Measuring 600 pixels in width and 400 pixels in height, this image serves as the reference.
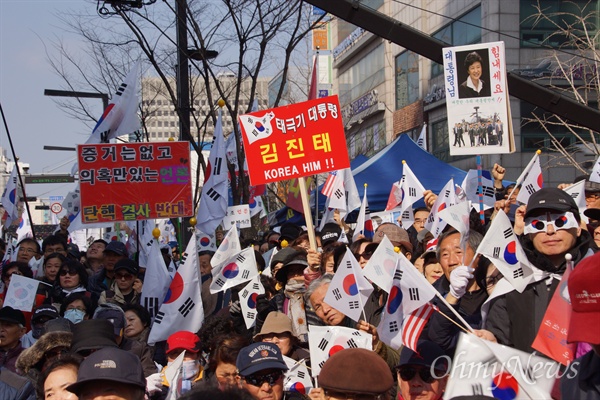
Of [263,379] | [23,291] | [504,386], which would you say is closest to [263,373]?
[263,379]

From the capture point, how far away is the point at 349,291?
5828 millimetres

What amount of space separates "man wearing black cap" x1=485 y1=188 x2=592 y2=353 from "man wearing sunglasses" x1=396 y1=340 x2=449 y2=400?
1.02 ft

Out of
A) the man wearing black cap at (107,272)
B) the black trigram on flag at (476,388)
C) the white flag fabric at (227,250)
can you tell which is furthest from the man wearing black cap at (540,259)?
the man wearing black cap at (107,272)

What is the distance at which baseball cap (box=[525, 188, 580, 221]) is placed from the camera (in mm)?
4680

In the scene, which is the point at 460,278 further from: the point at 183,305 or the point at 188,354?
the point at 183,305

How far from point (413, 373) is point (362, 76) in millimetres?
39130

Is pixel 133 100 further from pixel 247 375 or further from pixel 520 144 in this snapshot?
pixel 520 144

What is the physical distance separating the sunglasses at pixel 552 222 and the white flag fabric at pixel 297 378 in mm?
1687

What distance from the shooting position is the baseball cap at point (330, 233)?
9.39 meters

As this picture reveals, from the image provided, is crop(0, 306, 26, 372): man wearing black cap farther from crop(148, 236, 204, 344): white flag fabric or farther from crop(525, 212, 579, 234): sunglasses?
crop(525, 212, 579, 234): sunglasses

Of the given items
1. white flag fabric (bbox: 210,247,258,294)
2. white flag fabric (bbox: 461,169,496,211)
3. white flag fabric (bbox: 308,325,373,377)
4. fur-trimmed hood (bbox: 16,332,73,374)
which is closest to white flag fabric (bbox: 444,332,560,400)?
white flag fabric (bbox: 308,325,373,377)

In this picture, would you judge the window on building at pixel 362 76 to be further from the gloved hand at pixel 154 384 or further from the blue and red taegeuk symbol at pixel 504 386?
the blue and red taegeuk symbol at pixel 504 386

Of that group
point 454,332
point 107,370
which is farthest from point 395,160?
point 107,370

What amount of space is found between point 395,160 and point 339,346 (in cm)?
990
